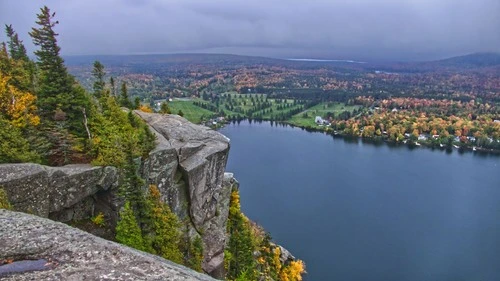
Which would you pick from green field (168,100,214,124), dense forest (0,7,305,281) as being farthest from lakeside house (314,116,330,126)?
dense forest (0,7,305,281)

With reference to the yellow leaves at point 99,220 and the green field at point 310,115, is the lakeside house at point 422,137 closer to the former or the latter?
the green field at point 310,115

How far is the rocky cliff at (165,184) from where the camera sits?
16.4m

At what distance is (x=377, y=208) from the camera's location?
73.0 metres

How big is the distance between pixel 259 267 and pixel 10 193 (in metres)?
25.7

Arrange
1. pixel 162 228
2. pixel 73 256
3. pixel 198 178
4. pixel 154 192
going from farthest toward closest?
1. pixel 198 178
2. pixel 154 192
3. pixel 162 228
4. pixel 73 256

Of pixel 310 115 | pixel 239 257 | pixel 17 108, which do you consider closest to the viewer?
pixel 17 108

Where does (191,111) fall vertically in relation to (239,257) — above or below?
below

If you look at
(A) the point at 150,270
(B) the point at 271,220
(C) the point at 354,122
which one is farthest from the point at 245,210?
(C) the point at 354,122

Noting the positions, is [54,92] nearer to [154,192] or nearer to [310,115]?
[154,192]

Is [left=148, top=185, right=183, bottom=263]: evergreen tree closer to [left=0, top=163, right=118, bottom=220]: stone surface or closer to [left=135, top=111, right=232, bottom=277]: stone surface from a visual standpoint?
[left=135, top=111, right=232, bottom=277]: stone surface

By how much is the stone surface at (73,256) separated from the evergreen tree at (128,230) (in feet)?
27.9

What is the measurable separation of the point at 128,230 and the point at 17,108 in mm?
8905

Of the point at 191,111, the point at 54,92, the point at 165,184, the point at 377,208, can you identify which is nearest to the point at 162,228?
the point at 165,184

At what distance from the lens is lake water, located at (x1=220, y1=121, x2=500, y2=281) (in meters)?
54.8
